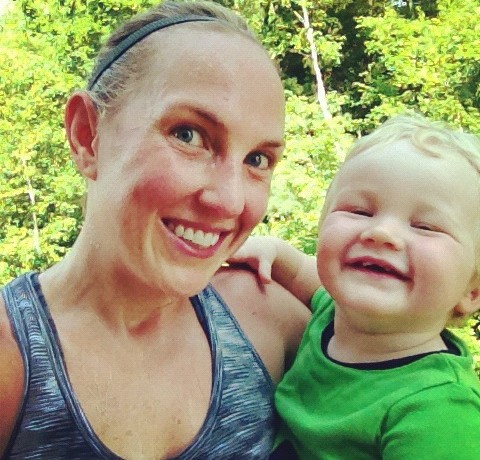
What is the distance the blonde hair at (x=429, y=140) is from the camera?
116cm

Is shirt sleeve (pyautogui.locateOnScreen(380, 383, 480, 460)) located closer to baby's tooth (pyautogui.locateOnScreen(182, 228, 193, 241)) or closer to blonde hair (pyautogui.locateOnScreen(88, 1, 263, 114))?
baby's tooth (pyautogui.locateOnScreen(182, 228, 193, 241))

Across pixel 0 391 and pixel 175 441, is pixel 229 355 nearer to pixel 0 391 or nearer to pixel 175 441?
pixel 175 441

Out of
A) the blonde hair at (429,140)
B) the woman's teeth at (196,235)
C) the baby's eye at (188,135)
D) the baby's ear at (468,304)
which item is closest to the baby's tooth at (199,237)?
the woman's teeth at (196,235)

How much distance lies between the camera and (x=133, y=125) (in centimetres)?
96

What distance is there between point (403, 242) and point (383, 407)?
261 millimetres

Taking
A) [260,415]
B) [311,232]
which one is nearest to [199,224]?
[260,415]

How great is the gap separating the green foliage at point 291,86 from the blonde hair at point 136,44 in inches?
96.1

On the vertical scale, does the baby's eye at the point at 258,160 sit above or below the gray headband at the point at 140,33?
below

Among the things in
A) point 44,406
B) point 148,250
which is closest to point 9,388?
point 44,406

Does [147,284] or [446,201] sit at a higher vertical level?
[446,201]

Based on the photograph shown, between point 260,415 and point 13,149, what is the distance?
6.14m

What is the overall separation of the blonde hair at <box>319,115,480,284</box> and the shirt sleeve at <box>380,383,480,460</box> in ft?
0.83

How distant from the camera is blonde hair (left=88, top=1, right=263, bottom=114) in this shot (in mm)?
1006

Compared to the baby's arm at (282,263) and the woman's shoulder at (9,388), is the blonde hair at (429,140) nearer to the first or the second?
Answer: the baby's arm at (282,263)
